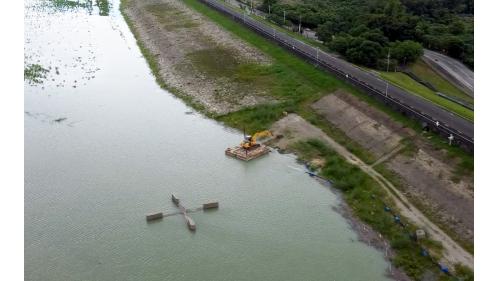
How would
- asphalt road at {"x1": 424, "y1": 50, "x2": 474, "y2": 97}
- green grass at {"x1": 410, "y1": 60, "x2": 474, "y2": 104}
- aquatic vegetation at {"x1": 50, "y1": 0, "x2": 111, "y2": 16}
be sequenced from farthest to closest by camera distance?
aquatic vegetation at {"x1": 50, "y1": 0, "x2": 111, "y2": 16} < asphalt road at {"x1": 424, "y1": 50, "x2": 474, "y2": 97} < green grass at {"x1": 410, "y1": 60, "x2": 474, "y2": 104}

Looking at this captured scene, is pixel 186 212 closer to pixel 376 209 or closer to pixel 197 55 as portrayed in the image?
pixel 376 209

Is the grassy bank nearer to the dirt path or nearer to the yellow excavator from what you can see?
Result: the dirt path

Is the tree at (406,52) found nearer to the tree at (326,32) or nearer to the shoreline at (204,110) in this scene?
the tree at (326,32)

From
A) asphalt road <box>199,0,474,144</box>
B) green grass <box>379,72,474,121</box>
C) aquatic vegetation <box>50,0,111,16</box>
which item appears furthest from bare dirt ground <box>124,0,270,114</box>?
green grass <box>379,72,474,121</box>

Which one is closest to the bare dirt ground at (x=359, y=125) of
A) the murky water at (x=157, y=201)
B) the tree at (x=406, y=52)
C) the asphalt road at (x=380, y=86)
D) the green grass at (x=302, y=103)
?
the green grass at (x=302, y=103)

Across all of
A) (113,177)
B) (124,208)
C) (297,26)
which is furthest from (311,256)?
Answer: (297,26)

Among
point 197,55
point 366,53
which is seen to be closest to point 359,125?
point 366,53

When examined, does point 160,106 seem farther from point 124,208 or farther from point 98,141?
point 124,208
